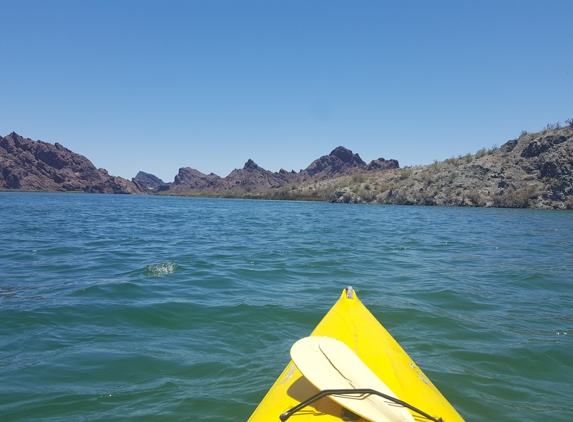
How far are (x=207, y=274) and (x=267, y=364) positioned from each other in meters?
5.44

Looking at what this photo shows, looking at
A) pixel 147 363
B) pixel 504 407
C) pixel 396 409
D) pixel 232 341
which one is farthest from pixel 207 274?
pixel 396 409

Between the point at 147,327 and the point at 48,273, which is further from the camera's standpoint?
the point at 48,273

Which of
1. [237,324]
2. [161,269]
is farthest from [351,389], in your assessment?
[161,269]

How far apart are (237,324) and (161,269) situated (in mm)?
4925

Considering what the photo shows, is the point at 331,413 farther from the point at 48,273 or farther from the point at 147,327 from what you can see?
the point at 48,273

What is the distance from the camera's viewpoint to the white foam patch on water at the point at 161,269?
9.97 metres

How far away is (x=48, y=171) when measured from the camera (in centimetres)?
16700

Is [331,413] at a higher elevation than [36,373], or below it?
higher

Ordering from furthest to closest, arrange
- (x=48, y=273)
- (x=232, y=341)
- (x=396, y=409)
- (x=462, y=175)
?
(x=462, y=175), (x=48, y=273), (x=232, y=341), (x=396, y=409)

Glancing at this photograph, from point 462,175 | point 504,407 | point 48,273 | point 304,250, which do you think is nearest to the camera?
point 504,407

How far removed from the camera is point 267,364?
4.89 m

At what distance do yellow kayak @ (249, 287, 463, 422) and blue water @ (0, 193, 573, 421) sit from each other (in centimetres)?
112

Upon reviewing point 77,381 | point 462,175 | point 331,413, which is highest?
point 462,175

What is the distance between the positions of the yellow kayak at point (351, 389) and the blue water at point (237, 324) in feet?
3.67
